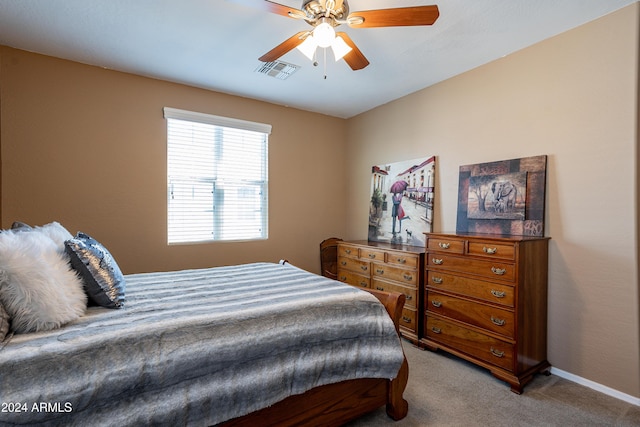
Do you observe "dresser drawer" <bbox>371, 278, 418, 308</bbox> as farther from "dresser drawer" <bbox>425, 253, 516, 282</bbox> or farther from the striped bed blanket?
the striped bed blanket

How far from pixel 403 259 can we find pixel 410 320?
59cm

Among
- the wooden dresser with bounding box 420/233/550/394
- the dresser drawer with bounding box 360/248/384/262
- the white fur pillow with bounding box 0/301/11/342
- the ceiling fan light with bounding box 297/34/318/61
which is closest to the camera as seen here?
the white fur pillow with bounding box 0/301/11/342

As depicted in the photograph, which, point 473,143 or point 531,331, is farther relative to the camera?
point 473,143

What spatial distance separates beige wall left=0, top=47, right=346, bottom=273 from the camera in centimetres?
272

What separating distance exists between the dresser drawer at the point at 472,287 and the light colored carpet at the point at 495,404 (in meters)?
0.60

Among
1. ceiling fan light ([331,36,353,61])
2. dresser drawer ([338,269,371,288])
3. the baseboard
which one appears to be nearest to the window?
dresser drawer ([338,269,371,288])

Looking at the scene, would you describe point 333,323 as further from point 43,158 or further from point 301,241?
point 43,158

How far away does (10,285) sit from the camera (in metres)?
1.26

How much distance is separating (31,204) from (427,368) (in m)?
3.70

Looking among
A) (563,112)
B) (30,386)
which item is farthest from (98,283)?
(563,112)

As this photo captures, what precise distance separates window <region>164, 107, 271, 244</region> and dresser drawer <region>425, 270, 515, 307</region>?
2.15 meters

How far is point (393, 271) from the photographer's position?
3.16 m

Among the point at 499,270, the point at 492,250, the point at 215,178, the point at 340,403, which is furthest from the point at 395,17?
the point at 215,178

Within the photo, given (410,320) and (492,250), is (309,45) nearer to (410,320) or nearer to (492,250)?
(492,250)
